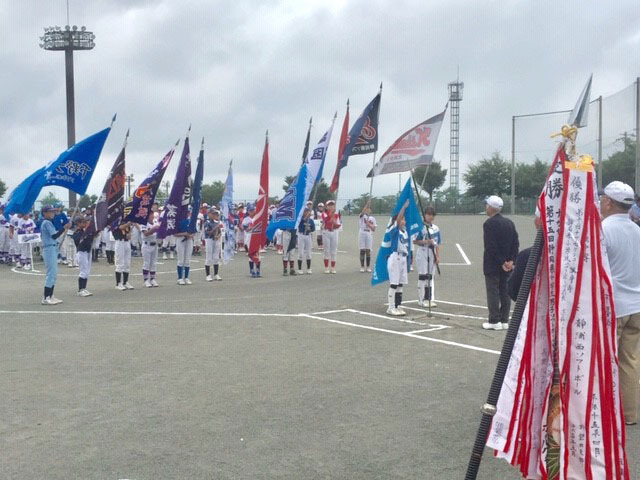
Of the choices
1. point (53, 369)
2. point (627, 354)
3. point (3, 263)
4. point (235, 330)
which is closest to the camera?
point (627, 354)

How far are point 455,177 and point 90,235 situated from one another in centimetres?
7782

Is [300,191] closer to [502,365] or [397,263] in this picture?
[397,263]

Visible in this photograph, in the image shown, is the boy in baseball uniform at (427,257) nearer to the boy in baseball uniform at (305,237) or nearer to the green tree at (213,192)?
the boy in baseball uniform at (305,237)

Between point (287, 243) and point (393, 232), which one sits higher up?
point (393, 232)

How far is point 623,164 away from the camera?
1669 centimetres

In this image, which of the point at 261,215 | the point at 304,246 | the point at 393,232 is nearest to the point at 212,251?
the point at 261,215

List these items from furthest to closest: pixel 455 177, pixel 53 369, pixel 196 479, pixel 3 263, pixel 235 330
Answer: pixel 455 177 < pixel 3 263 < pixel 235 330 < pixel 53 369 < pixel 196 479

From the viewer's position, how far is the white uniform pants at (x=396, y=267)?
39.6 ft

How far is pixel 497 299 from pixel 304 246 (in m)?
10.8

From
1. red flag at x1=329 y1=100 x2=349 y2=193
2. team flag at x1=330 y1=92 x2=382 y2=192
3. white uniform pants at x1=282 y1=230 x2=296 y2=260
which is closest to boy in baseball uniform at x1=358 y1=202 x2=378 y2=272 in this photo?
white uniform pants at x1=282 y1=230 x2=296 y2=260

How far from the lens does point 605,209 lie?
226 inches

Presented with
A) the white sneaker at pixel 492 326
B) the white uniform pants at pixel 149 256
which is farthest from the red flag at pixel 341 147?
the white sneaker at pixel 492 326

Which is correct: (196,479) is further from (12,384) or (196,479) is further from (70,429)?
(12,384)

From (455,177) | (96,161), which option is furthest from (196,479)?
(455,177)
